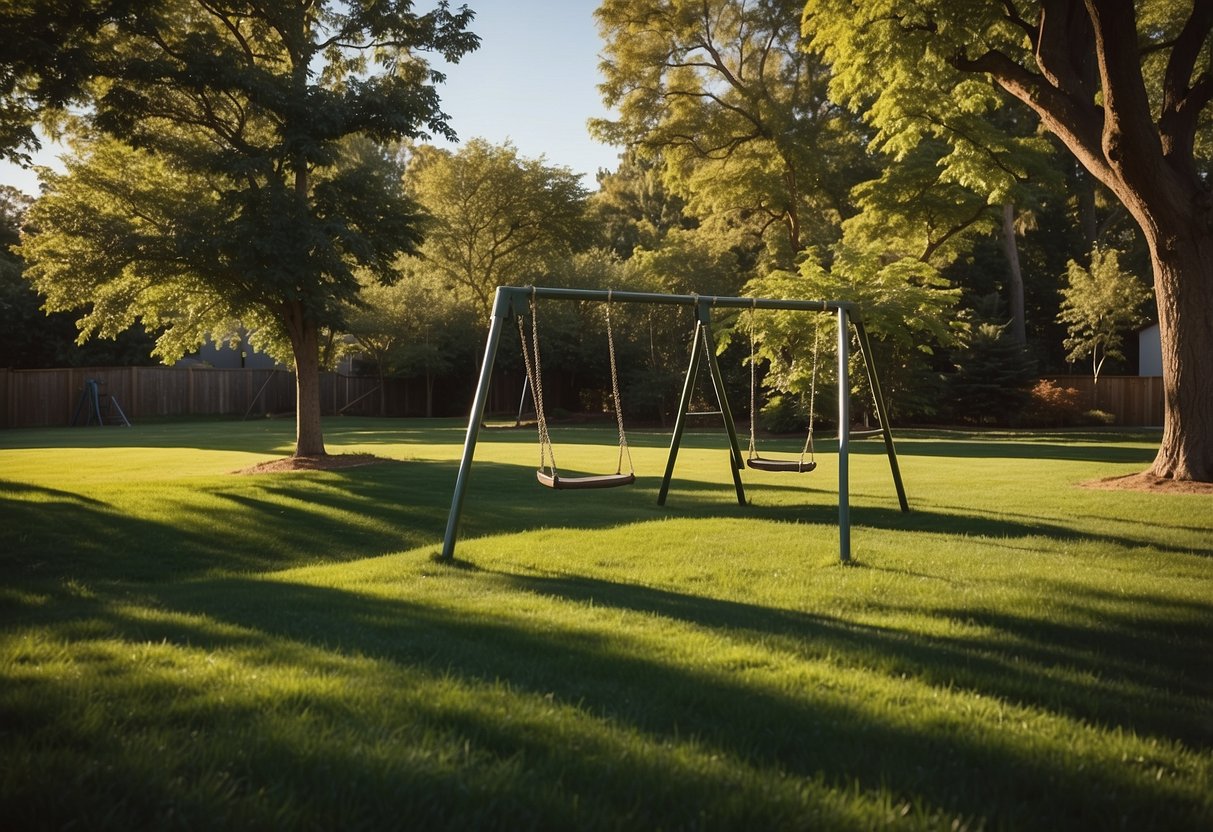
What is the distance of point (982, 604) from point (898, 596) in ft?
1.87

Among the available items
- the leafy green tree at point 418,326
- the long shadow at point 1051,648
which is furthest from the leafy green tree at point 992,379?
the long shadow at point 1051,648

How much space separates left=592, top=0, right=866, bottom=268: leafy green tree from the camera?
33.3 m

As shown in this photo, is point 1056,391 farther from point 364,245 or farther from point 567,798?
point 567,798

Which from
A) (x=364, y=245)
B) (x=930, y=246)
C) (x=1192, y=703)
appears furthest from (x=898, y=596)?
(x=930, y=246)

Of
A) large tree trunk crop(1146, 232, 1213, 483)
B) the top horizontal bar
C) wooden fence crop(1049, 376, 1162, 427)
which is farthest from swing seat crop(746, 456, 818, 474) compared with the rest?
wooden fence crop(1049, 376, 1162, 427)

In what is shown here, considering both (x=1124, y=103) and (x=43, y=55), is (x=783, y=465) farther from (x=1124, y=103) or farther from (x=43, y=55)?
(x=43, y=55)

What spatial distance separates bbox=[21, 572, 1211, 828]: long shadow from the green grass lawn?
0.07 feet

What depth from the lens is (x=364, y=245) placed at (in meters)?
15.8

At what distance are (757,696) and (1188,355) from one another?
13.0m

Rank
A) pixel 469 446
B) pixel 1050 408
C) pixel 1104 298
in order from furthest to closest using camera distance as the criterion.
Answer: pixel 1104 298
pixel 1050 408
pixel 469 446

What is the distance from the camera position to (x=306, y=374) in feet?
59.0

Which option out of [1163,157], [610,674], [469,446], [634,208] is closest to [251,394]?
[634,208]

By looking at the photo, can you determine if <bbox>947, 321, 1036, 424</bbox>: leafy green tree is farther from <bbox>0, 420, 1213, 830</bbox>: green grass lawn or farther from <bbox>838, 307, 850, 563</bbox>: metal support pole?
<bbox>838, 307, 850, 563</bbox>: metal support pole

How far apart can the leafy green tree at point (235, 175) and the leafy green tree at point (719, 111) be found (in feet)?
58.1
